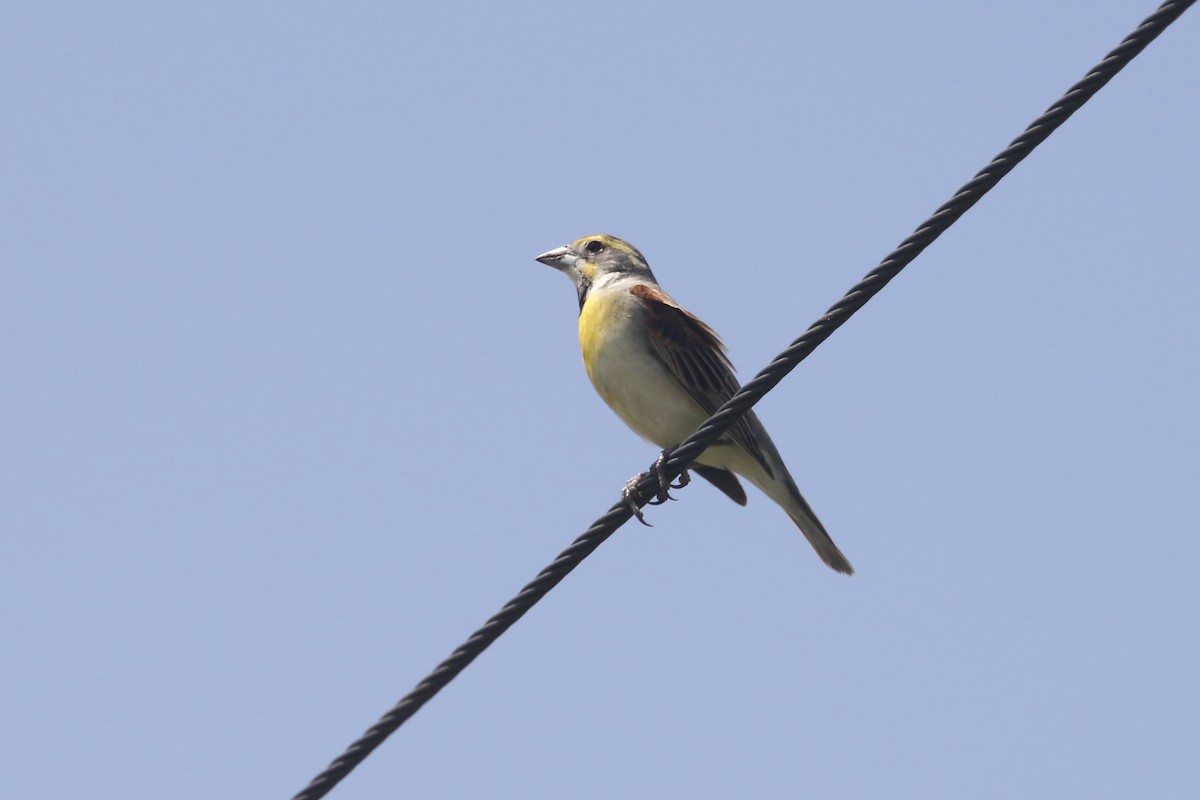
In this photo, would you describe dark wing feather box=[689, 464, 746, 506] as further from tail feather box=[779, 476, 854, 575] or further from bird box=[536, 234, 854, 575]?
tail feather box=[779, 476, 854, 575]

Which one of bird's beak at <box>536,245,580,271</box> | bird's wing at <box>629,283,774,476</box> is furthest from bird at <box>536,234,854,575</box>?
bird's beak at <box>536,245,580,271</box>

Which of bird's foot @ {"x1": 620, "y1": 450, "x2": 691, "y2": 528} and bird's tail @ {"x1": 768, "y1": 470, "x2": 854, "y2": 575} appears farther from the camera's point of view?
bird's tail @ {"x1": 768, "y1": 470, "x2": 854, "y2": 575}

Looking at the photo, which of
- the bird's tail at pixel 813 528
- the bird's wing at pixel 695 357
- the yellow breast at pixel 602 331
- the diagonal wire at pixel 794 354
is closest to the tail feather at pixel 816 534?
the bird's tail at pixel 813 528

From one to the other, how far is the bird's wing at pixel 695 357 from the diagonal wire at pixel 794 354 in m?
2.69

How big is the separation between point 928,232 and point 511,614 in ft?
6.35

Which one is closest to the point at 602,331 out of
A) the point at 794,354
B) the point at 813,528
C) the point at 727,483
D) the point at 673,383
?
the point at 673,383

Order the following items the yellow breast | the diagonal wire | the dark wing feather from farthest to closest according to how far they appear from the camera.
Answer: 1. the dark wing feather
2. the yellow breast
3. the diagonal wire

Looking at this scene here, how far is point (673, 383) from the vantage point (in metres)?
8.57

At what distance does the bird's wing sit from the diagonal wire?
269 centimetres

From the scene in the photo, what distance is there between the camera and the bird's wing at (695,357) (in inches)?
335

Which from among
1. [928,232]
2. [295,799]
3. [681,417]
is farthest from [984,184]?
[681,417]

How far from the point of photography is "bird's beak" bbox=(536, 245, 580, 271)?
1005 centimetres

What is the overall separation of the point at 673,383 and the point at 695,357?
202 mm

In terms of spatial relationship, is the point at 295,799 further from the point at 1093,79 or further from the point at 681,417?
the point at 681,417
